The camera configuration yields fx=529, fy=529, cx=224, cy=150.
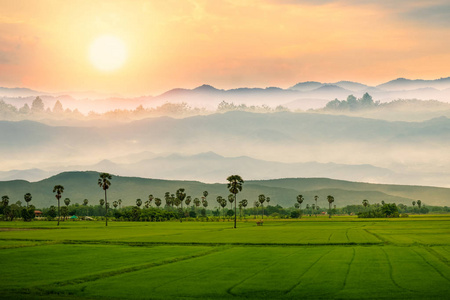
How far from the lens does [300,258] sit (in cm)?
6241

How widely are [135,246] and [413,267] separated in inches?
1753

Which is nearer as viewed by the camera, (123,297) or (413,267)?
(123,297)

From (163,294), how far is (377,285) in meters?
17.1

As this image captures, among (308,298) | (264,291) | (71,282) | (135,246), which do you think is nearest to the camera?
(308,298)

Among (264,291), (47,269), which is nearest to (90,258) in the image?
(47,269)

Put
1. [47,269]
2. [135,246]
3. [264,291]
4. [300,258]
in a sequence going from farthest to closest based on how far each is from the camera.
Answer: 1. [135,246]
2. [300,258]
3. [47,269]
4. [264,291]

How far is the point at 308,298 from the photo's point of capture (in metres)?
38.0

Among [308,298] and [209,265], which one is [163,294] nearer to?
[308,298]

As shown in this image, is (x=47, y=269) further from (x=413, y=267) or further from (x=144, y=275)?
(x=413, y=267)

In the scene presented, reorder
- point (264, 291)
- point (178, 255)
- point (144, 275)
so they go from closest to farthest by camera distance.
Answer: point (264, 291) → point (144, 275) → point (178, 255)

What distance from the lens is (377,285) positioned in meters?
42.7

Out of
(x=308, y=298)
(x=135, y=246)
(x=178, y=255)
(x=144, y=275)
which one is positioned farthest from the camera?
(x=135, y=246)

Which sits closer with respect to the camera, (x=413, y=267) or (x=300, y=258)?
(x=413, y=267)

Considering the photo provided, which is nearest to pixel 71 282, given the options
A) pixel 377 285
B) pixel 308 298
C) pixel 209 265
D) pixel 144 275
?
pixel 144 275
